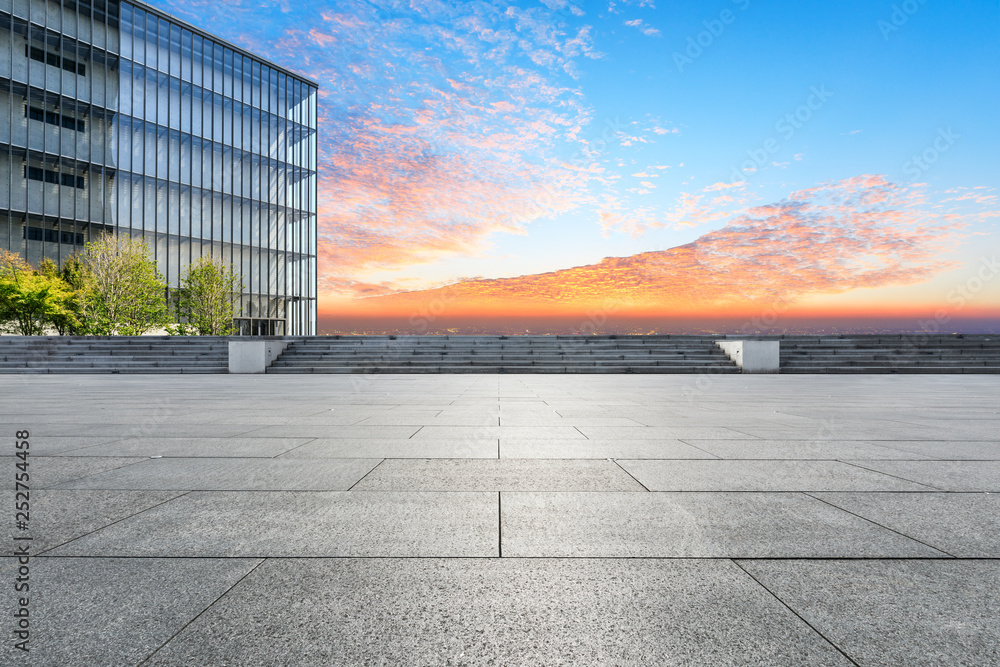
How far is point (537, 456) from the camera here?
5.95 metres

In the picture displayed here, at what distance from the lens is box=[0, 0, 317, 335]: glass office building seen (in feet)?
154

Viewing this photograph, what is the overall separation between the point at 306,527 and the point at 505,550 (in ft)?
4.51

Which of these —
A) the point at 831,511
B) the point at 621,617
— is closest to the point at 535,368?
the point at 831,511

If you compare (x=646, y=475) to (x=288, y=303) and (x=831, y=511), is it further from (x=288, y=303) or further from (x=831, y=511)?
(x=288, y=303)

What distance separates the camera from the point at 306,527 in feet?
11.8

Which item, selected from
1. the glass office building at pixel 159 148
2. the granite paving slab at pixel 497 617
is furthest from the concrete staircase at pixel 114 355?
the glass office building at pixel 159 148

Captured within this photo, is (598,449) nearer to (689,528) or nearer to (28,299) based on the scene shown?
(689,528)

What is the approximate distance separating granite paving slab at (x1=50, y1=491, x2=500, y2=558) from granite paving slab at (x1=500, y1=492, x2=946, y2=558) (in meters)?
0.31

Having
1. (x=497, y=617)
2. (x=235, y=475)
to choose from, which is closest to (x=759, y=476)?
(x=497, y=617)

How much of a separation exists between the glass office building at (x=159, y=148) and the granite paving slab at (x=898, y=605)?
6140 cm

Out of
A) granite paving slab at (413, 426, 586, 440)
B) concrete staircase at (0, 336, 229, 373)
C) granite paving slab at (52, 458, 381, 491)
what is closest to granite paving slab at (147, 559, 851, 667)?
granite paving slab at (52, 458, 381, 491)

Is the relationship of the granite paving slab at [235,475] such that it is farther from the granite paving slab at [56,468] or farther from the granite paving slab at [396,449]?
the granite paving slab at [396,449]

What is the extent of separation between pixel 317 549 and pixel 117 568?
1.02 m

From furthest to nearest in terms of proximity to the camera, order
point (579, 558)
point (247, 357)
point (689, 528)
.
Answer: point (247, 357)
point (689, 528)
point (579, 558)
